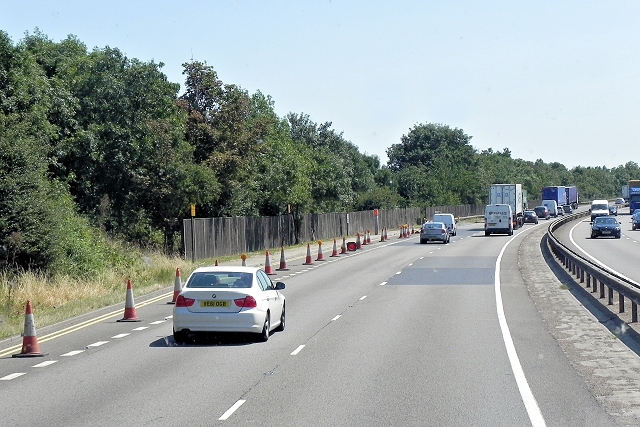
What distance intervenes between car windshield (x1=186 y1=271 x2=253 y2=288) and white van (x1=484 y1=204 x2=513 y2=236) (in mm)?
56402

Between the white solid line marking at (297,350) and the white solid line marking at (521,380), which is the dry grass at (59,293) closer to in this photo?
the white solid line marking at (297,350)

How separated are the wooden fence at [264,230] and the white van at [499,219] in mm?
11958

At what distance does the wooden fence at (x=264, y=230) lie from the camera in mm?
47812

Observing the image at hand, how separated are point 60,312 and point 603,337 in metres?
12.4

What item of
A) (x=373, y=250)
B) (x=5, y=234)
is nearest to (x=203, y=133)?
(x=373, y=250)

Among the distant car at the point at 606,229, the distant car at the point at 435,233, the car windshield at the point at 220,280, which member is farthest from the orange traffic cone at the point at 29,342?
the distant car at the point at 606,229

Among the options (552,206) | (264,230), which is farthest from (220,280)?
(552,206)

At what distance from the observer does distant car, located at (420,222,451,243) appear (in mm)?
62000

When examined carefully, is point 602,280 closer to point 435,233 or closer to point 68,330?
point 68,330

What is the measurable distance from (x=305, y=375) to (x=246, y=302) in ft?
12.3

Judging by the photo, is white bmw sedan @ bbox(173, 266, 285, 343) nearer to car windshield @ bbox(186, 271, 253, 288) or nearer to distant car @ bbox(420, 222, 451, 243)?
car windshield @ bbox(186, 271, 253, 288)

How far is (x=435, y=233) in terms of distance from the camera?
6206 centimetres

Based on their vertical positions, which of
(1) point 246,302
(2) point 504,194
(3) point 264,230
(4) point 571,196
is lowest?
(1) point 246,302

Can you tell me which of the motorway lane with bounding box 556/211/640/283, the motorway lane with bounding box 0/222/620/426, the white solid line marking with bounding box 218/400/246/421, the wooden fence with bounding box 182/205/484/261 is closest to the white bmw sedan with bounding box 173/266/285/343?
the motorway lane with bounding box 0/222/620/426
